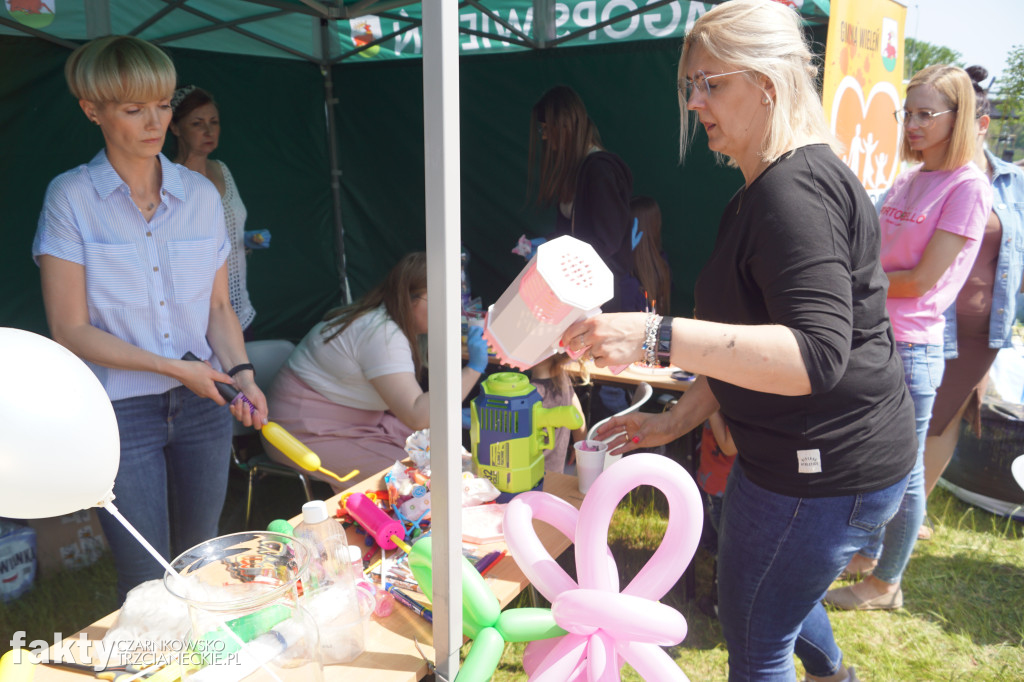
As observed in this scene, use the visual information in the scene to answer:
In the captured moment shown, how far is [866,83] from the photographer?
11.5 feet

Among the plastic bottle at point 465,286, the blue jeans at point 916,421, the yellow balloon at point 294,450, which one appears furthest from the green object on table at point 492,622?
the plastic bottle at point 465,286

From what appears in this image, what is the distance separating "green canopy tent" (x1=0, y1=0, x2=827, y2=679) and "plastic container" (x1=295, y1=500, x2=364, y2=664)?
211cm

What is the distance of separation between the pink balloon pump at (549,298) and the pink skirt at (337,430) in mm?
1545

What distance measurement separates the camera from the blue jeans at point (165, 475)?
167 cm

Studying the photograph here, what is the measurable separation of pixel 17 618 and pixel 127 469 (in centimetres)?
150

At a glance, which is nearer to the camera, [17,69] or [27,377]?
[27,377]

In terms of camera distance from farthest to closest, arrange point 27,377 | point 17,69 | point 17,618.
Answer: point 17,69 → point 17,618 → point 27,377

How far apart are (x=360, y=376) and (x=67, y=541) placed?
1.52 m

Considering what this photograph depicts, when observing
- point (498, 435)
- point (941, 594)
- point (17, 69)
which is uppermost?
point (17, 69)

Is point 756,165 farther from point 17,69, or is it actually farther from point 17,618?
point 17,69

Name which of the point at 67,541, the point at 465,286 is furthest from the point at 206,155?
the point at 67,541

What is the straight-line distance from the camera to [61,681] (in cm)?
110

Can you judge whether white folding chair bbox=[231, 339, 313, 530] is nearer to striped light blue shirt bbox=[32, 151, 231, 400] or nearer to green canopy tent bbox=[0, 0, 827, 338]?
striped light blue shirt bbox=[32, 151, 231, 400]

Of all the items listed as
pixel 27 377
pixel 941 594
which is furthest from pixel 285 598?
pixel 941 594
